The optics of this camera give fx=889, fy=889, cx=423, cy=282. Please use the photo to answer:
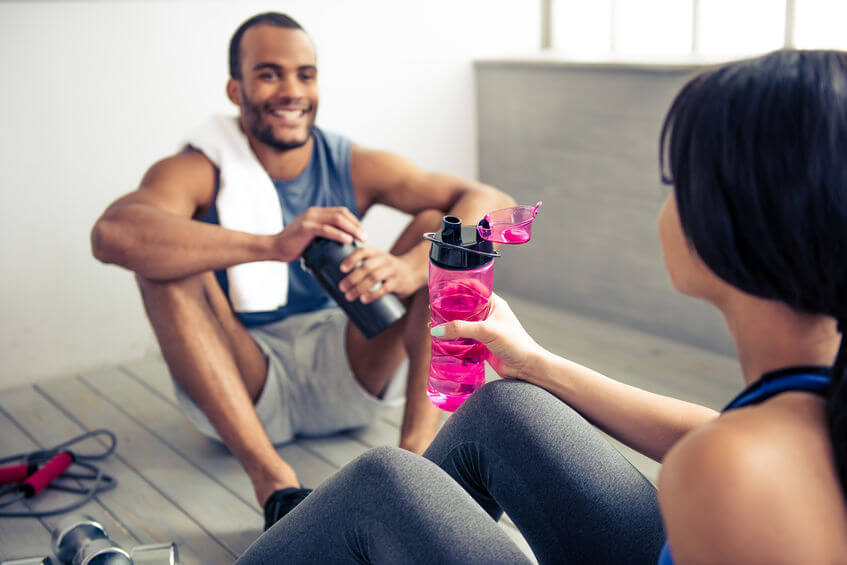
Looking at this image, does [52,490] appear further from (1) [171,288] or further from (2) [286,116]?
(2) [286,116]

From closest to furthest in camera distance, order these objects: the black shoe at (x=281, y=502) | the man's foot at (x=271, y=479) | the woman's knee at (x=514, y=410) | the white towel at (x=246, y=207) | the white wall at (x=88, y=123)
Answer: the woman's knee at (x=514, y=410) → the black shoe at (x=281, y=502) → the man's foot at (x=271, y=479) → the white towel at (x=246, y=207) → the white wall at (x=88, y=123)

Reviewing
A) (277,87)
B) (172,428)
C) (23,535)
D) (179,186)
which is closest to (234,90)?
(277,87)

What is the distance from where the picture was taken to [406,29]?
9.29 ft

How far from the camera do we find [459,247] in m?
1.06

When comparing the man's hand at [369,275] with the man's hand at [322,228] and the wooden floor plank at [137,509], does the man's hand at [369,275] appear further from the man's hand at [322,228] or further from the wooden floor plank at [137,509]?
the wooden floor plank at [137,509]

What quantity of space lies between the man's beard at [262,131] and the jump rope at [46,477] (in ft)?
2.55

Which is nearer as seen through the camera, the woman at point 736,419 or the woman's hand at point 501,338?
the woman at point 736,419

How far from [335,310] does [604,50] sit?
148 centimetres

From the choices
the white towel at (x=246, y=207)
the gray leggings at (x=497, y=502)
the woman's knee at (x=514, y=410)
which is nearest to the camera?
the gray leggings at (x=497, y=502)

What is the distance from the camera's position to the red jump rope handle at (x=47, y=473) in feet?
5.78

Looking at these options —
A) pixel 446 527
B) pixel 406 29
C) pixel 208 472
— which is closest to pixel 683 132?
pixel 446 527

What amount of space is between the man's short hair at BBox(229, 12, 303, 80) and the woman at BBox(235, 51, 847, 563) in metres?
1.26

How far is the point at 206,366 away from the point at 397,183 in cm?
60

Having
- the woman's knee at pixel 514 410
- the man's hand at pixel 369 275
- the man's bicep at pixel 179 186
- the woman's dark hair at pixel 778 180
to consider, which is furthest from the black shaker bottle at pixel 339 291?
the woman's dark hair at pixel 778 180
